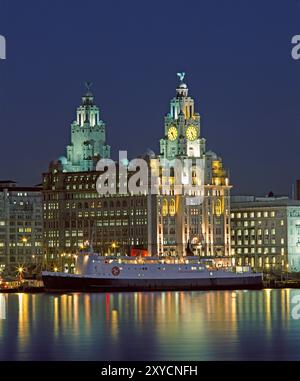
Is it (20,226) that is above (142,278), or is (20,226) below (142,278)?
above

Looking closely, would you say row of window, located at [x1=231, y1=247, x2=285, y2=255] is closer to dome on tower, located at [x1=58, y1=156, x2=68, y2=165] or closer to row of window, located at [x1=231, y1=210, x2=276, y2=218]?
row of window, located at [x1=231, y1=210, x2=276, y2=218]

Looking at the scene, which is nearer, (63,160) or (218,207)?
(218,207)

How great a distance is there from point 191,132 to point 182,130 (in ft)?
4.84

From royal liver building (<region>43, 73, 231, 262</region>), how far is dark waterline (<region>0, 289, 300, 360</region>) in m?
47.2

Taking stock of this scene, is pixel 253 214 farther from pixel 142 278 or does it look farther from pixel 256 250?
pixel 142 278

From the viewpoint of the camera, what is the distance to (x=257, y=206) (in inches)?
7500

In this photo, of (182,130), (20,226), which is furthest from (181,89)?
(20,226)

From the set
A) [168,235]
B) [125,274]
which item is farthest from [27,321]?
[168,235]

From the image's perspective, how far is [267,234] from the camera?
7411 inches

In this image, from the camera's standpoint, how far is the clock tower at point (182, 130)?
591 feet

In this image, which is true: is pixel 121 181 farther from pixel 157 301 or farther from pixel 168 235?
pixel 157 301

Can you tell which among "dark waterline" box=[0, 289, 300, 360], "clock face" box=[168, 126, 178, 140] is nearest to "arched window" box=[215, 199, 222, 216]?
"clock face" box=[168, 126, 178, 140]

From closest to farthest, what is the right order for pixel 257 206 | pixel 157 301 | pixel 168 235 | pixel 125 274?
pixel 157 301, pixel 125 274, pixel 168 235, pixel 257 206

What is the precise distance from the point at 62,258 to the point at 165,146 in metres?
17.9
